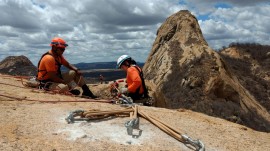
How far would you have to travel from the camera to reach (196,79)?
17.5 metres

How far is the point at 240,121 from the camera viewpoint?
15.2 metres

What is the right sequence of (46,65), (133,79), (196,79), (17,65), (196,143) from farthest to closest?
(17,65), (196,79), (46,65), (133,79), (196,143)

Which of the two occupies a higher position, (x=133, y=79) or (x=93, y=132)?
(x=133, y=79)

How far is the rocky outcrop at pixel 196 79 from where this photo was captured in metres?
15.9

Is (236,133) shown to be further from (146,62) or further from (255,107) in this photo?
(146,62)

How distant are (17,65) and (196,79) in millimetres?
15163

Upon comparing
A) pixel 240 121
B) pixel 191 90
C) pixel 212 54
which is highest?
pixel 212 54

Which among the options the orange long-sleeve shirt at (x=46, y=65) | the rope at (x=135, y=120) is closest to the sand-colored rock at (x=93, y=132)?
the rope at (x=135, y=120)

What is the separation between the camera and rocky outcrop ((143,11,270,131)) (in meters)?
15.9

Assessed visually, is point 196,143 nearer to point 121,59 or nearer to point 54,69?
point 121,59

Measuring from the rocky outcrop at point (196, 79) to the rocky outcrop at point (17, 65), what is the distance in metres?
9.02

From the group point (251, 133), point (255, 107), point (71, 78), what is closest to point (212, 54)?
point (255, 107)

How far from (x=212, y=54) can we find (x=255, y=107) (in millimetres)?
3442

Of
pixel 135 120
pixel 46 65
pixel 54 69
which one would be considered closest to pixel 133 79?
pixel 54 69
